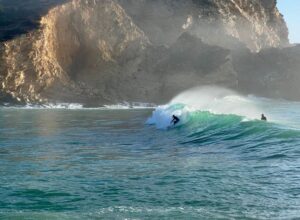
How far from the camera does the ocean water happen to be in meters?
9.46

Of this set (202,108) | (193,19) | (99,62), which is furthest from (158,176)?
(193,19)

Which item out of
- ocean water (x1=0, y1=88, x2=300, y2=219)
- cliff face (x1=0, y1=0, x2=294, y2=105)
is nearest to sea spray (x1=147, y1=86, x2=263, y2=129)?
cliff face (x1=0, y1=0, x2=294, y2=105)

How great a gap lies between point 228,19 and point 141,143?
269ft

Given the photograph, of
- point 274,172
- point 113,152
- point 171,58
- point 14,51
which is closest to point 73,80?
point 14,51

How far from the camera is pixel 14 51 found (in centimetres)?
6288

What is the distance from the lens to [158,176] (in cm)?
1259

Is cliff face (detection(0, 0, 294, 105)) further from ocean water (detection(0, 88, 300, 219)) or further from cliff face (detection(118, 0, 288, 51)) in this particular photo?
ocean water (detection(0, 88, 300, 219))

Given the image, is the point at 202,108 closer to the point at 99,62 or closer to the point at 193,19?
the point at 99,62

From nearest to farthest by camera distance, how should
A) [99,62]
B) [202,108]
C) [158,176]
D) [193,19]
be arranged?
1. [158,176]
2. [202,108]
3. [99,62]
4. [193,19]

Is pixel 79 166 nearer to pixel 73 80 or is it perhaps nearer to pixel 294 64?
pixel 73 80

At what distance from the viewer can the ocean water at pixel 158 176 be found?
946 centimetres

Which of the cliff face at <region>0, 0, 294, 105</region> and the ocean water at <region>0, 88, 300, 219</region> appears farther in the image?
the cliff face at <region>0, 0, 294, 105</region>

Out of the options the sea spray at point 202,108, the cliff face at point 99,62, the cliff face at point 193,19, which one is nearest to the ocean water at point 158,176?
the sea spray at point 202,108

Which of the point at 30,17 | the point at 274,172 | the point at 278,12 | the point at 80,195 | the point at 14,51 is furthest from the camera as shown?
the point at 278,12
